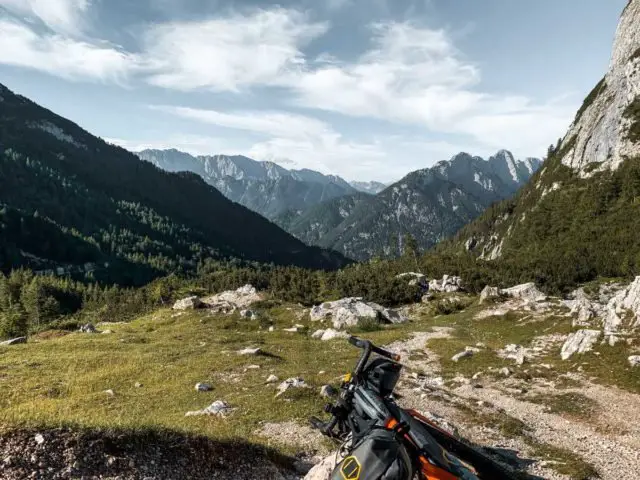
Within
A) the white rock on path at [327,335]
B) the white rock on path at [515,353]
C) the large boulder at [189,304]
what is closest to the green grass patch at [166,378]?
the white rock on path at [327,335]

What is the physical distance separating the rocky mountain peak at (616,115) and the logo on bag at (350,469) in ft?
590

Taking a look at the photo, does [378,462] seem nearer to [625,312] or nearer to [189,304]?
[625,312]

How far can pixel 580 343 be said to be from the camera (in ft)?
108

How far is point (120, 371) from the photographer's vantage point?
33.1 m

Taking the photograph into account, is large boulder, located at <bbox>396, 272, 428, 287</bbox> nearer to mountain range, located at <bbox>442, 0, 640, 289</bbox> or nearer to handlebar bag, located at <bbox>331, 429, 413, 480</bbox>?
mountain range, located at <bbox>442, 0, 640, 289</bbox>

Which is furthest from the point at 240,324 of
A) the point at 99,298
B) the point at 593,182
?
the point at 593,182

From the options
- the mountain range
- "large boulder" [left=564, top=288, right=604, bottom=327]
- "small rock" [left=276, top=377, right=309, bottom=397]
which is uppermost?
the mountain range

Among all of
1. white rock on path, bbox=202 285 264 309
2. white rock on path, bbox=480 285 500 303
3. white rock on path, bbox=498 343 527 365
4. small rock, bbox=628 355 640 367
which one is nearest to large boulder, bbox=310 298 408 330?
white rock on path, bbox=480 285 500 303

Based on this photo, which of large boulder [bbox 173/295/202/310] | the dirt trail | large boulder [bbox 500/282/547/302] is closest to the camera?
the dirt trail

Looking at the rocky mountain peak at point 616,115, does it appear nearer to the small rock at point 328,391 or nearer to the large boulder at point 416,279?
the large boulder at point 416,279

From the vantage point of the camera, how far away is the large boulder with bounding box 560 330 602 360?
3228cm

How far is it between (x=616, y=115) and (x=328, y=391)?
17870 cm

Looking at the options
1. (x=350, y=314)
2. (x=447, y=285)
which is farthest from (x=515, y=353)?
(x=447, y=285)

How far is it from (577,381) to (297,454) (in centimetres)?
2167
